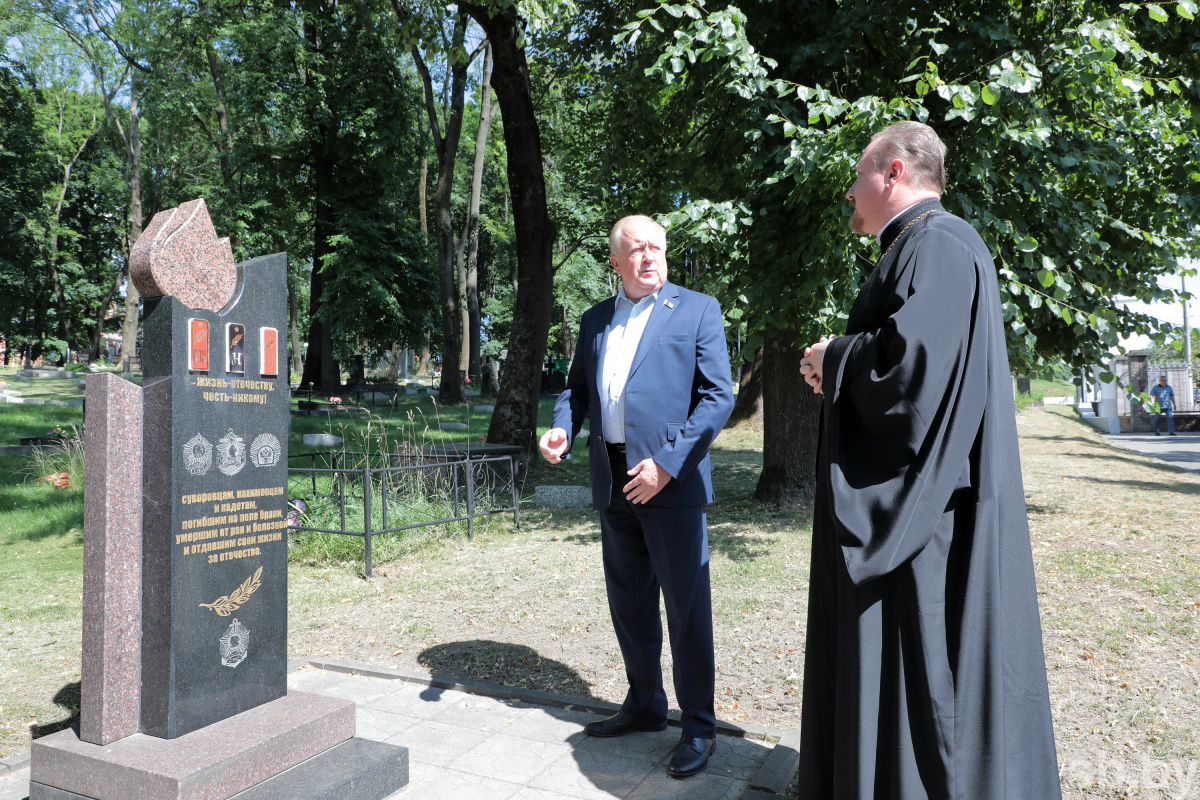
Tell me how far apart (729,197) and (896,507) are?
757 cm

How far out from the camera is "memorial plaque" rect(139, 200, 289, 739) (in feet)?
11.1

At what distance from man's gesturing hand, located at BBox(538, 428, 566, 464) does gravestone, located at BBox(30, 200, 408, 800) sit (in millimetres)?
1322

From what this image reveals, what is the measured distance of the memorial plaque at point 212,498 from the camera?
3375 millimetres

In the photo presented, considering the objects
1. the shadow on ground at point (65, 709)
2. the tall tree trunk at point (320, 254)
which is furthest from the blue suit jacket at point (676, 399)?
the tall tree trunk at point (320, 254)

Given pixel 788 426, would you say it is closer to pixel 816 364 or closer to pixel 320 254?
pixel 816 364

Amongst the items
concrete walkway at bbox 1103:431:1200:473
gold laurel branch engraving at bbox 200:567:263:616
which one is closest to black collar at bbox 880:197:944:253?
gold laurel branch engraving at bbox 200:567:263:616

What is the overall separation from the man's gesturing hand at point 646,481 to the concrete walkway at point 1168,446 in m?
15.5

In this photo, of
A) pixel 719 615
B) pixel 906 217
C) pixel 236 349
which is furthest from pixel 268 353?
pixel 719 615

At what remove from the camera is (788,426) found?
9.99m

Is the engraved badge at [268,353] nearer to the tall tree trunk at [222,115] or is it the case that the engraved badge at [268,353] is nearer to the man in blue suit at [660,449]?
the man in blue suit at [660,449]

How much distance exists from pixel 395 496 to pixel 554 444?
→ 559 centimetres

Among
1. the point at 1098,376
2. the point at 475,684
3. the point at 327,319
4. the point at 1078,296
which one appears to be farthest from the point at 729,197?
the point at 327,319

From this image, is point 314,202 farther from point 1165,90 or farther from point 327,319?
point 1165,90

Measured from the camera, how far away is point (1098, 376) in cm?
926
